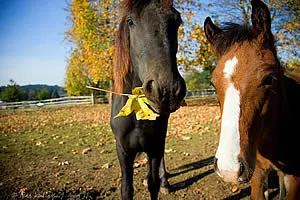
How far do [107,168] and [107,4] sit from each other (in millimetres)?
12918

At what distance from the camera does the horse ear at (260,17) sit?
200 cm

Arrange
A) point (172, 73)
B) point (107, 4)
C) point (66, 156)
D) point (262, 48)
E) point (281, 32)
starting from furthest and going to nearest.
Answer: point (107, 4) → point (281, 32) → point (66, 156) → point (172, 73) → point (262, 48)

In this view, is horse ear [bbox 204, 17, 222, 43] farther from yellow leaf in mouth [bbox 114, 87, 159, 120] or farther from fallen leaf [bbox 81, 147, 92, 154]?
fallen leaf [bbox 81, 147, 92, 154]

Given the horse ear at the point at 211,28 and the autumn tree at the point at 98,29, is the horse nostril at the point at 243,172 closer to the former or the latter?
the horse ear at the point at 211,28

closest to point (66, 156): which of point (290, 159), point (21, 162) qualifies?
point (21, 162)

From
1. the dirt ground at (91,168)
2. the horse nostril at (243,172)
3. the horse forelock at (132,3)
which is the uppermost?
the horse forelock at (132,3)

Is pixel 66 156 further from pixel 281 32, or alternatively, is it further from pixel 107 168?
pixel 281 32

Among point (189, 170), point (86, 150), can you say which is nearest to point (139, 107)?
point (189, 170)

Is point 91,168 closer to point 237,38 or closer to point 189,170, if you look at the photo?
point 189,170

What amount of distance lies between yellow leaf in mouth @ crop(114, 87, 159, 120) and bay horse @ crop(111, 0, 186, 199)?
86mm

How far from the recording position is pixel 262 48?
6.39 ft

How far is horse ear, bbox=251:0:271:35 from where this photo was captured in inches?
78.5

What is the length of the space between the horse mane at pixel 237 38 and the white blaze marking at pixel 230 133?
0.33m

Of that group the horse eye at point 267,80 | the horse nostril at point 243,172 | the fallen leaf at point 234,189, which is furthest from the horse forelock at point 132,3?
the fallen leaf at point 234,189
